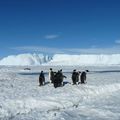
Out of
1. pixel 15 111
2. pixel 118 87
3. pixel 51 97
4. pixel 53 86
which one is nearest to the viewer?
Answer: pixel 15 111

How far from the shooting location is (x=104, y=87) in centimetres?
3347

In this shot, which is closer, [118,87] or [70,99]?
[70,99]

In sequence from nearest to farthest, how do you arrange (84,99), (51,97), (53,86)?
(51,97) → (84,99) → (53,86)

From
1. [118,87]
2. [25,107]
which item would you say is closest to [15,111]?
[25,107]

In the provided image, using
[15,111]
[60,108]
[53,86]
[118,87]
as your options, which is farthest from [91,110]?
[118,87]

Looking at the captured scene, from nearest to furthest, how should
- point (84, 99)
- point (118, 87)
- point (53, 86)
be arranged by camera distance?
1. point (84, 99)
2. point (53, 86)
3. point (118, 87)

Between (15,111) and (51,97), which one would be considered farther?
(51,97)

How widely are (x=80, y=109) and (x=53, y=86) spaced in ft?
34.1

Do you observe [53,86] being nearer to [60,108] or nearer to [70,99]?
[70,99]

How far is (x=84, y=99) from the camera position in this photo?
1013 inches

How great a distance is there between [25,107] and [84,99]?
690cm

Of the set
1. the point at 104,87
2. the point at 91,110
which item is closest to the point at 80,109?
the point at 91,110

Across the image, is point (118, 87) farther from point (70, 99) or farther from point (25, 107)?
point (25, 107)

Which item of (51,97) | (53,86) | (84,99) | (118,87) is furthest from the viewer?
(118,87)
